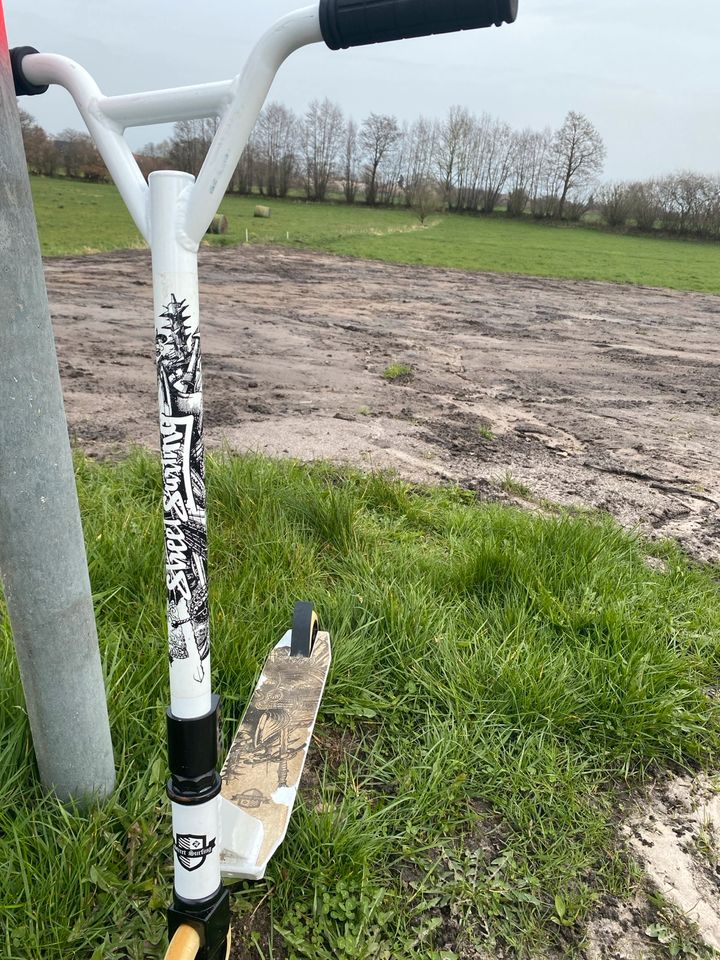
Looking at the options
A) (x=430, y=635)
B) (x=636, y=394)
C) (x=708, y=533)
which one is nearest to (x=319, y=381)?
(x=636, y=394)

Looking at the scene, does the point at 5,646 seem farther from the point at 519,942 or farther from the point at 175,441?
the point at 519,942

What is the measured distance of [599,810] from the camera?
1889 mm

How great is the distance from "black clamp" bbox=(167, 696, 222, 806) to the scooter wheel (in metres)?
0.90

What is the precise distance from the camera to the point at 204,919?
4.04 ft

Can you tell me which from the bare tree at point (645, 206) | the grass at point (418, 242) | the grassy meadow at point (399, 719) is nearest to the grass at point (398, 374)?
the grassy meadow at point (399, 719)

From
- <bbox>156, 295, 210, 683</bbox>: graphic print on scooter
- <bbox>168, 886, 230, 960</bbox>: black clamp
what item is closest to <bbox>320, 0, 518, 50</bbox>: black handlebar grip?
<bbox>156, 295, 210, 683</bbox>: graphic print on scooter

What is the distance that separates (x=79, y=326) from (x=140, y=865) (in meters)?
7.47

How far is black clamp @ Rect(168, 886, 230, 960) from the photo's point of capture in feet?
4.04

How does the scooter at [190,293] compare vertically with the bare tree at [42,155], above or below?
below

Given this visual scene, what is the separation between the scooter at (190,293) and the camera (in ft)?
3.11

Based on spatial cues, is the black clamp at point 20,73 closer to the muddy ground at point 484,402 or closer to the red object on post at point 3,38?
the red object on post at point 3,38

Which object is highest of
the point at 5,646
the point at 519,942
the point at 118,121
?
the point at 118,121

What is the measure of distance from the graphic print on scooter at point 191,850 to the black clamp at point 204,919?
9 cm

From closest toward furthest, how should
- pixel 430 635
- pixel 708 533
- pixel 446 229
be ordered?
1. pixel 430 635
2. pixel 708 533
3. pixel 446 229
